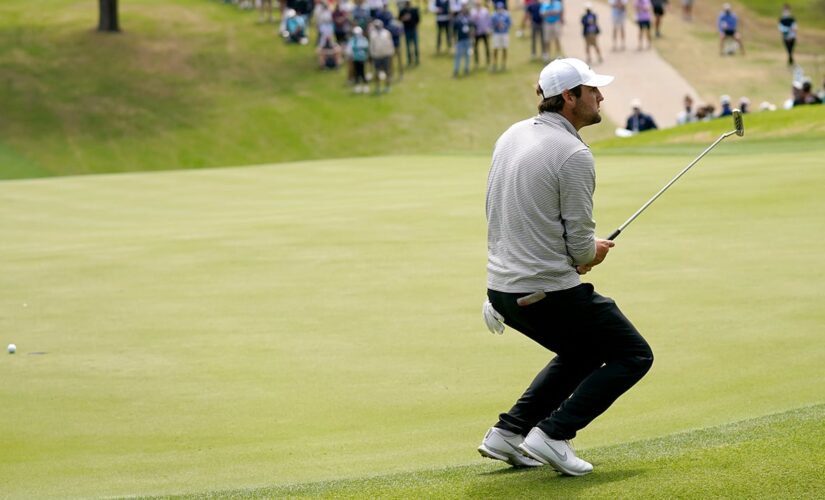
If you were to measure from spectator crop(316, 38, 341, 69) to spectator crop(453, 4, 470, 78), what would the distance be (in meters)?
4.13

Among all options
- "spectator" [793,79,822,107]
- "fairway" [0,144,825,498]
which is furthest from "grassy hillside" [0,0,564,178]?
"fairway" [0,144,825,498]

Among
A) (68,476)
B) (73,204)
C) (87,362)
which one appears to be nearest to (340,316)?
(87,362)

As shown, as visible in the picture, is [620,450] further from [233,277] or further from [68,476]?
[233,277]

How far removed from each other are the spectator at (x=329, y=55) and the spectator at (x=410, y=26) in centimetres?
245

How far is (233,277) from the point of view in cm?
1389

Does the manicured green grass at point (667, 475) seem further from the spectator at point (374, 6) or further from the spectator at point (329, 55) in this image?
the spectator at point (329, 55)

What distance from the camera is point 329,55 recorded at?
4441 centimetres

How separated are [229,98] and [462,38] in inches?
321

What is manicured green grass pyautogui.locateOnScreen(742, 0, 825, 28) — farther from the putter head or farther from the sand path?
the putter head

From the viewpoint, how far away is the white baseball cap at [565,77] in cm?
636

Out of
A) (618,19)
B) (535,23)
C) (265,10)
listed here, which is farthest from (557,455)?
(265,10)

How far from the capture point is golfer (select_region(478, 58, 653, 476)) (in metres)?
6.20

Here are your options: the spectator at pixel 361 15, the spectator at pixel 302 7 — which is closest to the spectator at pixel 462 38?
the spectator at pixel 361 15

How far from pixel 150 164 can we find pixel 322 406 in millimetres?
30935
